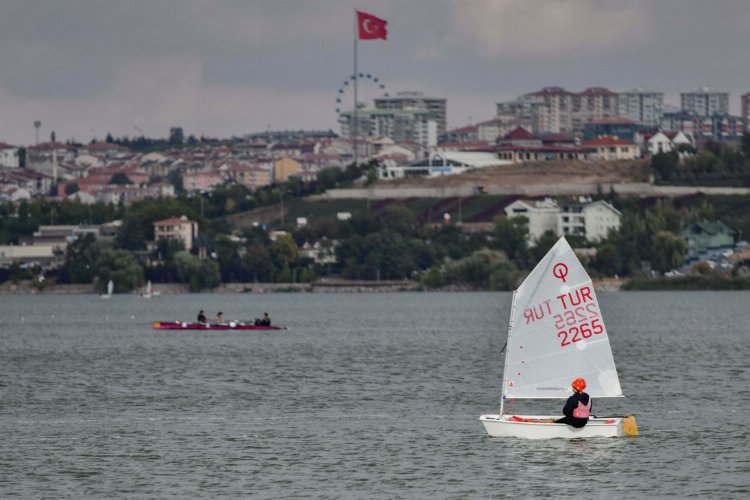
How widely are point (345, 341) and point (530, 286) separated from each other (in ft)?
219

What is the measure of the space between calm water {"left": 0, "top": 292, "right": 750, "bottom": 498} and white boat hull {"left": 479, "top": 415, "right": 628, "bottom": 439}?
33cm

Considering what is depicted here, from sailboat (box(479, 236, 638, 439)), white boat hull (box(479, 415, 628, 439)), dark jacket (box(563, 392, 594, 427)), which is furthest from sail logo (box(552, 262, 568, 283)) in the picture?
white boat hull (box(479, 415, 628, 439))

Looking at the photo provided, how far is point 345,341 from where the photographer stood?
11856cm

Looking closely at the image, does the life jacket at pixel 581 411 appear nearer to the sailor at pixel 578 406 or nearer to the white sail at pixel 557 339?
the sailor at pixel 578 406

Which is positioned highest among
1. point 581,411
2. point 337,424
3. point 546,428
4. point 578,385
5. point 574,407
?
point 578,385

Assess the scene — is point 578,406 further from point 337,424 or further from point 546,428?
point 337,424

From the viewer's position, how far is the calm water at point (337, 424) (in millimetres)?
48000

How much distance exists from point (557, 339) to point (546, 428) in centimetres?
252

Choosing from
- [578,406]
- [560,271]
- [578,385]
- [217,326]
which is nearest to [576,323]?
[560,271]

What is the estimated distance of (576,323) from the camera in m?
52.7

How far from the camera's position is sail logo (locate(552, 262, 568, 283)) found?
172 feet

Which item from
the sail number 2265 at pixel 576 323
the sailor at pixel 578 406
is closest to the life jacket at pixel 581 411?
the sailor at pixel 578 406

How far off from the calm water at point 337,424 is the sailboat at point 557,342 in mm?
1397

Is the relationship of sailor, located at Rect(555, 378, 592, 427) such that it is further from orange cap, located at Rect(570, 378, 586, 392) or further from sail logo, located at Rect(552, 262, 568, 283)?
sail logo, located at Rect(552, 262, 568, 283)
